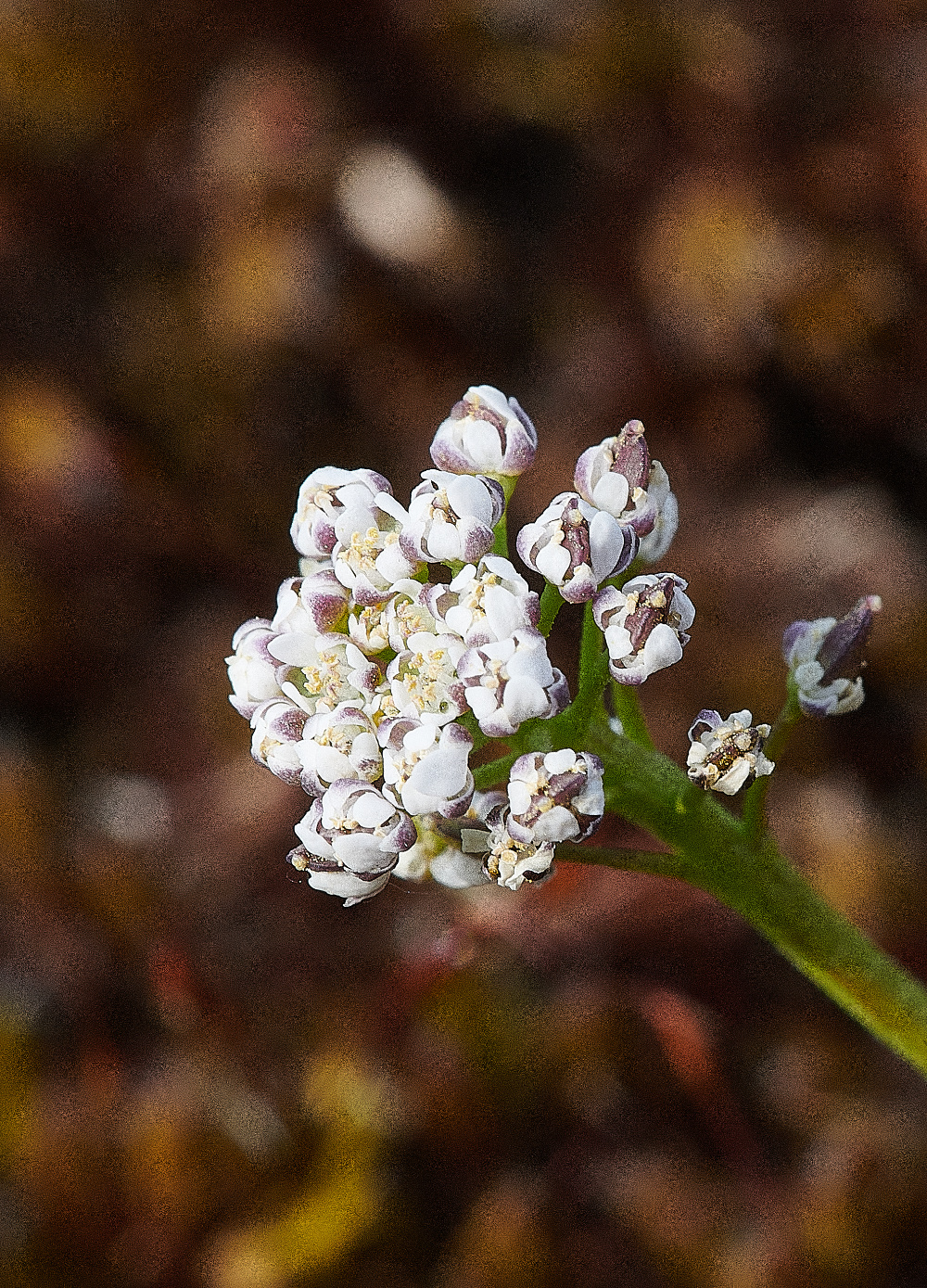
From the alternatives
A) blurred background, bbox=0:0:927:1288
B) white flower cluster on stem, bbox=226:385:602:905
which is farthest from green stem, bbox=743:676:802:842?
blurred background, bbox=0:0:927:1288

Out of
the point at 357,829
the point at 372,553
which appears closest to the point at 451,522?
the point at 372,553

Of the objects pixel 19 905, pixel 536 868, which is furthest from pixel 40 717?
pixel 536 868

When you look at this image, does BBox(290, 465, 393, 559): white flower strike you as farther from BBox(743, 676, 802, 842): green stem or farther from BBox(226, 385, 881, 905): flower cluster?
BBox(743, 676, 802, 842): green stem

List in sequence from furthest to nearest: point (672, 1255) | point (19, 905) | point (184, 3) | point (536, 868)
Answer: point (184, 3) → point (19, 905) → point (672, 1255) → point (536, 868)

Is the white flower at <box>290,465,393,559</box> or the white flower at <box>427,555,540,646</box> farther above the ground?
the white flower at <box>290,465,393,559</box>

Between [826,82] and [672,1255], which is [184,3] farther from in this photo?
[672,1255]

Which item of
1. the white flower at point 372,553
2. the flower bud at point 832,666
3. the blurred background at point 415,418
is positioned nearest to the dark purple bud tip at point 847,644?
the flower bud at point 832,666
